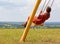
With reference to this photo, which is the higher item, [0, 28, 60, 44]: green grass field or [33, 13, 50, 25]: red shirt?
[33, 13, 50, 25]: red shirt

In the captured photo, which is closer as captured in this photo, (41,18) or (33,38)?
(41,18)

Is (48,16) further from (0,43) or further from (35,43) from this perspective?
(0,43)

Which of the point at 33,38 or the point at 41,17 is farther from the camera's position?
the point at 33,38

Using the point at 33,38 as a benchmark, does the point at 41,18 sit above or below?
above

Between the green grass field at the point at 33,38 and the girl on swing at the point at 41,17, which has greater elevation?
the girl on swing at the point at 41,17

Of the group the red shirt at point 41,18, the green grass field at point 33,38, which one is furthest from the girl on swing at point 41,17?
the green grass field at point 33,38

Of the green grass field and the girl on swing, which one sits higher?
the girl on swing

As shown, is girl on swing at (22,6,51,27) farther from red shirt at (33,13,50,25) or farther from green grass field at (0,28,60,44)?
green grass field at (0,28,60,44)

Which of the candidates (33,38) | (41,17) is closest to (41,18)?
(41,17)

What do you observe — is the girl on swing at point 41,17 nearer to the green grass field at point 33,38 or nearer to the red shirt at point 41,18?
the red shirt at point 41,18

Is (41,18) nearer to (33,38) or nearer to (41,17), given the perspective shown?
(41,17)

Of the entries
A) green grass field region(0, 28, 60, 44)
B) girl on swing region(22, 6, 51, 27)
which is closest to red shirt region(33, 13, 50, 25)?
girl on swing region(22, 6, 51, 27)

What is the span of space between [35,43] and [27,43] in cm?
43

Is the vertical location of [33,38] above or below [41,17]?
below
